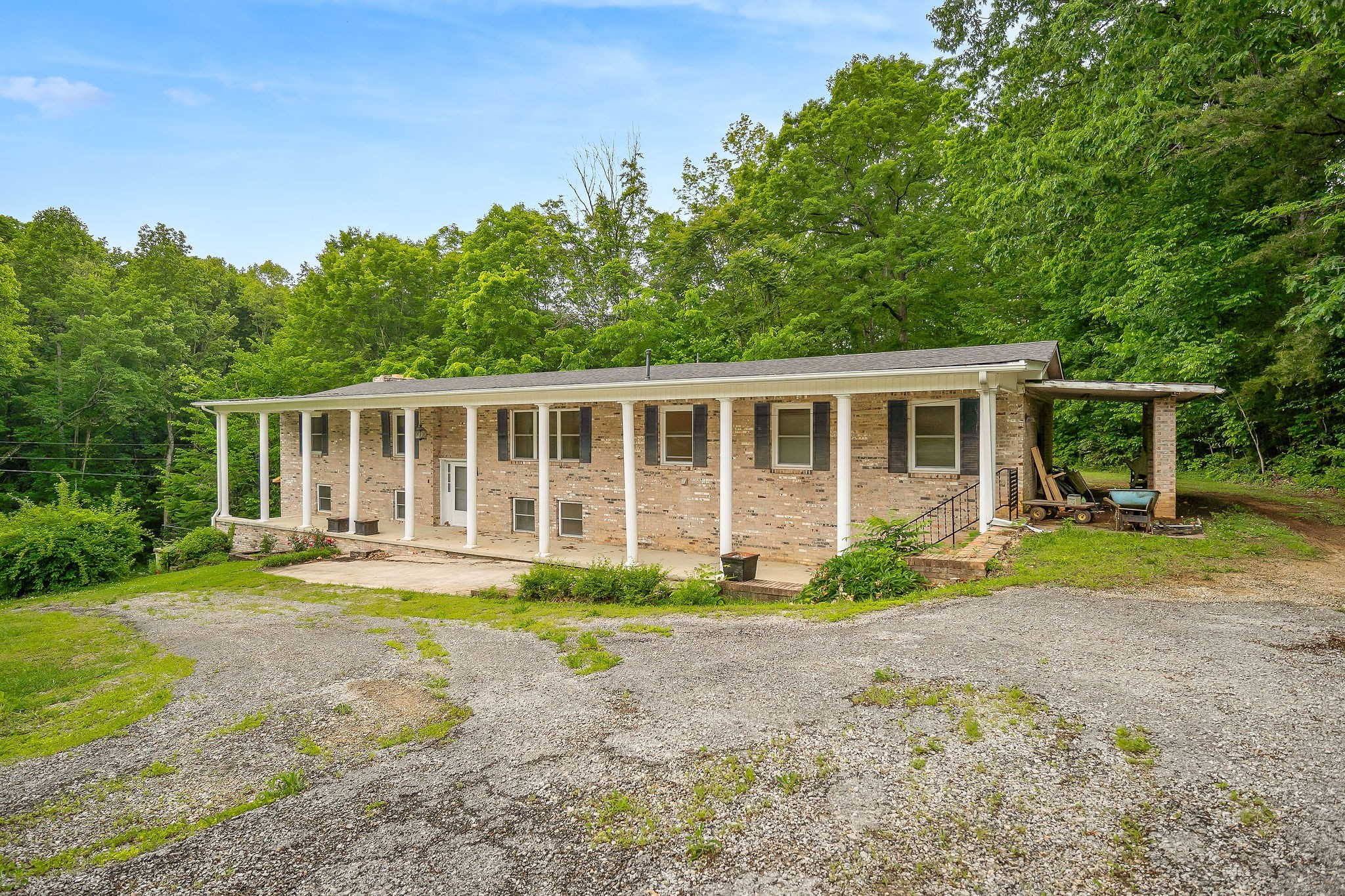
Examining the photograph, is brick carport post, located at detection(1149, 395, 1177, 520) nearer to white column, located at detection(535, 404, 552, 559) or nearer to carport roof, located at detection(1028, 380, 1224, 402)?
carport roof, located at detection(1028, 380, 1224, 402)

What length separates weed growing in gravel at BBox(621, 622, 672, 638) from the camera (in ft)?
23.0

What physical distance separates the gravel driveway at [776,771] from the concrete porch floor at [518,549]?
5.40 metres

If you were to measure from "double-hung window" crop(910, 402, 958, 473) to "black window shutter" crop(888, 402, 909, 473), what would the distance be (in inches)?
5.7

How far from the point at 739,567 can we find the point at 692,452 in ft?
12.5

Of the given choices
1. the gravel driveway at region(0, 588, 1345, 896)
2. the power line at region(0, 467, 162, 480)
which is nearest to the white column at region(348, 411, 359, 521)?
the gravel driveway at region(0, 588, 1345, 896)

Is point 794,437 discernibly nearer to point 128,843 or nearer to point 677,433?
point 677,433

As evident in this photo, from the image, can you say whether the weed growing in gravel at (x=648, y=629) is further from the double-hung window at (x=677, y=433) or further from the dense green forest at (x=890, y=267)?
the dense green forest at (x=890, y=267)

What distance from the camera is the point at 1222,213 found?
1666cm

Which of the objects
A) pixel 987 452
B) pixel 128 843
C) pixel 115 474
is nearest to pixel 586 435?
pixel 987 452

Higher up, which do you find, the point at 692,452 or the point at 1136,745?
the point at 692,452

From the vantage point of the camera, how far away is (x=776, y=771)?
12.3ft

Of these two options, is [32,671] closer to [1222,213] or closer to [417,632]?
[417,632]

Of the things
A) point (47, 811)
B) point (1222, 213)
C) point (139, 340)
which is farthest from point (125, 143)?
point (1222, 213)

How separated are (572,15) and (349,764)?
18696mm
